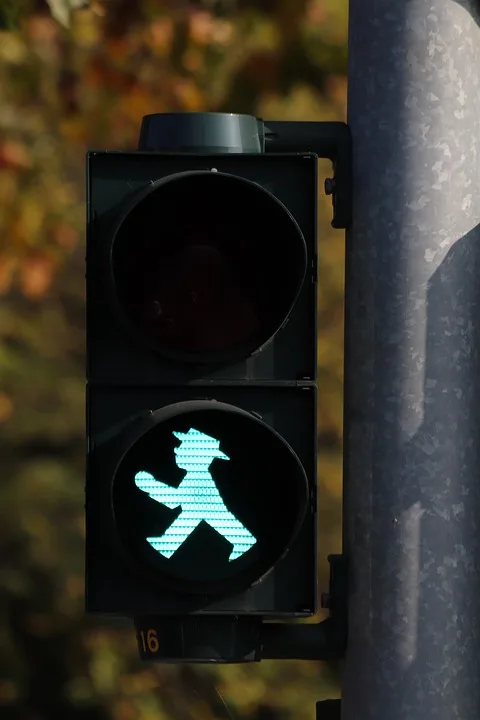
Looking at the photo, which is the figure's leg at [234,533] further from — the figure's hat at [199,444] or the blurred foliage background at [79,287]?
the blurred foliage background at [79,287]

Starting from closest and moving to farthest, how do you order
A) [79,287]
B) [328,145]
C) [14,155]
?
[328,145], [14,155], [79,287]

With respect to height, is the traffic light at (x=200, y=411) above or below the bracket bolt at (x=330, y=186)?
below

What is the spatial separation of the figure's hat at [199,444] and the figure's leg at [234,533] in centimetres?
14

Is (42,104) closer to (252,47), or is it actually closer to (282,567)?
(252,47)

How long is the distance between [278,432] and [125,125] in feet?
19.9

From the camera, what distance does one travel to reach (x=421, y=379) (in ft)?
11.4

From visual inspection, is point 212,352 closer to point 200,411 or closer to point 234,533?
point 200,411

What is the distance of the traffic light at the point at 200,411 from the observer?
342 centimetres

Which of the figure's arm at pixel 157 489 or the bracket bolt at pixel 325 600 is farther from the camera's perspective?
the bracket bolt at pixel 325 600

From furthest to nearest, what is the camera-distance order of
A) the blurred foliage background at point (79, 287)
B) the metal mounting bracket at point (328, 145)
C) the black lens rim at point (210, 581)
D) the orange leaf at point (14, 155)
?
1. the blurred foliage background at point (79, 287)
2. the orange leaf at point (14, 155)
3. the metal mounting bracket at point (328, 145)
4. the black lens rim at point (210, 581)

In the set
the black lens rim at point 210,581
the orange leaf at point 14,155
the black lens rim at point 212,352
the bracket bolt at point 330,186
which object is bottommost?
the black lens rim at point 210,581

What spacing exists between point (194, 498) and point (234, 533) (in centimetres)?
12

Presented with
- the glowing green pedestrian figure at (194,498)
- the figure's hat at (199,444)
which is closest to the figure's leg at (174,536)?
the glowing green pedestrian figure at (194,498)

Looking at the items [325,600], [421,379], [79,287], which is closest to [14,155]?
[79,287]
